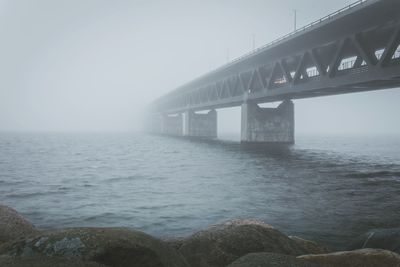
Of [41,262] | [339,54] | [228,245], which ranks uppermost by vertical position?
[339,54]

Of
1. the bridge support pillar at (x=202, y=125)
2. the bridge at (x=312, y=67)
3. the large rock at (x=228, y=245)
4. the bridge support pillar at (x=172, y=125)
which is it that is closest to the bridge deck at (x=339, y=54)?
the bridge at (x=312, y=67)

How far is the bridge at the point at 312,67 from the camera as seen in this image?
29.3 m

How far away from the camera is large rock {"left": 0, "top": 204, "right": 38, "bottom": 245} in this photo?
22.3 feet

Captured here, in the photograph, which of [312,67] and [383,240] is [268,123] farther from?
[383,240]

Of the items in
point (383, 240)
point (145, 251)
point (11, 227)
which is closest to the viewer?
point (145, 251)

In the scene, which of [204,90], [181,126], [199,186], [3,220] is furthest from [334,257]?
[181,126]

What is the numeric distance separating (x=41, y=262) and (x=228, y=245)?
11.4ft

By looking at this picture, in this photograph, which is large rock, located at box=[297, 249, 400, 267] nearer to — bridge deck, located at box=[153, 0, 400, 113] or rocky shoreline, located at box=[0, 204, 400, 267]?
rocky shoreline, located at box=[0, 204, 400, 267]

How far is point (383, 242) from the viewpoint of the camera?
8305mm

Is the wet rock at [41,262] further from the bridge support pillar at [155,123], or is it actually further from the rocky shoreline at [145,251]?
the bridge support pillar at [155,123]

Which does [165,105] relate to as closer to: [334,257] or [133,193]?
[133,193]

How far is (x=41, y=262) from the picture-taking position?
4066 mm

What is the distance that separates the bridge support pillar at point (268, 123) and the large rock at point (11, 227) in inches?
2203

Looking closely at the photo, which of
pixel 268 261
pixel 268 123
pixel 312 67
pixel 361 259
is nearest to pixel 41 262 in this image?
pixel 268 261
